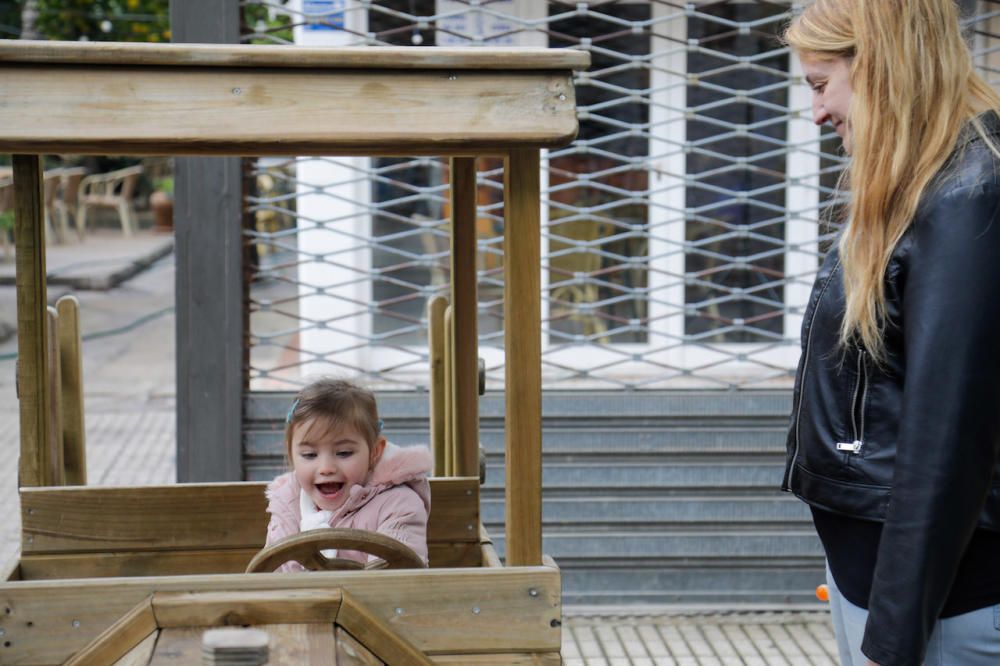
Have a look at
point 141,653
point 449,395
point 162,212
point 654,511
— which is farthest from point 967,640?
point 162,212

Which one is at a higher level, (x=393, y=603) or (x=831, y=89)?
(x=831, y=89)

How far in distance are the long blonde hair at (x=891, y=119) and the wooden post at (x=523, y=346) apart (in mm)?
576

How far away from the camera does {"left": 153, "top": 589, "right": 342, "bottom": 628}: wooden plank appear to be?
2205 mm

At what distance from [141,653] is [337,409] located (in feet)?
3.13

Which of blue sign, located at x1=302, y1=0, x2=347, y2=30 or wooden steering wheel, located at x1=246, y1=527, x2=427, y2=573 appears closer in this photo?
wooden steering wheel, located at x1=246, y1=527, x2=427, y2=573

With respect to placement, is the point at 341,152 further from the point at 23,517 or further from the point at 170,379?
the point at 170,379

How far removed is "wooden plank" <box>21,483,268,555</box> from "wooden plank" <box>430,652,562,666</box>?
42.2 inches

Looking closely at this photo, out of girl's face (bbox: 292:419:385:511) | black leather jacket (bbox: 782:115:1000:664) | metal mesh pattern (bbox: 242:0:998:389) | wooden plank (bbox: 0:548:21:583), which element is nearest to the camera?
black leather jacket (bbox: 782:115:1000:664)

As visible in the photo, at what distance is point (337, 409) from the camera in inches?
118

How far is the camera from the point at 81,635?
2277mm

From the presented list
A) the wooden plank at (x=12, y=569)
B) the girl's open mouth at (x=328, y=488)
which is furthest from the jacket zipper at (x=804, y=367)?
the wooden plank at (x=12, y=569)

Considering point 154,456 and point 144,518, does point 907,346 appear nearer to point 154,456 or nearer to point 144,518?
point 144,518

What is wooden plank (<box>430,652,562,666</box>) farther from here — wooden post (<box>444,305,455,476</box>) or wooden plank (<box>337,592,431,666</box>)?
wooden post (<box>444,305,455,476</box>)

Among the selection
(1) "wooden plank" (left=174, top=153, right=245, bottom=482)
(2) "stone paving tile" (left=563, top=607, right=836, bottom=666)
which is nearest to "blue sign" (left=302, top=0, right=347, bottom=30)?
(1) "wooden plank" (left=174, top=153, right=245, bottom=482)
